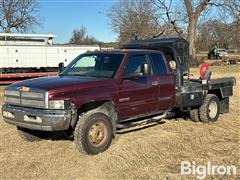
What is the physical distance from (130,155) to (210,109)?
158 inches

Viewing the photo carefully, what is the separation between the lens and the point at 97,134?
724 centimetres

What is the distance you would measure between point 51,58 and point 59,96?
25.3m

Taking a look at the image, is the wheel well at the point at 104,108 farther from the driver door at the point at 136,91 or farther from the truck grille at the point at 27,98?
the truck grille at the point at 27,98

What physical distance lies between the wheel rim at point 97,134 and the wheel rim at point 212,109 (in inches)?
156

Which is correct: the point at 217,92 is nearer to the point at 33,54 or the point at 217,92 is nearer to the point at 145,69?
the point at 145,69

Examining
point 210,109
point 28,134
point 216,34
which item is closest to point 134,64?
point 28,134

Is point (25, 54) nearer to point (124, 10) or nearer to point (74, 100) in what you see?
point (74, 100)

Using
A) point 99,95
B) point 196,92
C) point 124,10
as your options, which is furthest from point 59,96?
point 124,10

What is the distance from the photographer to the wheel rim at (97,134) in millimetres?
7148

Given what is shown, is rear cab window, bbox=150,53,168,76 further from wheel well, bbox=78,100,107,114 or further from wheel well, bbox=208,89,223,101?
wheel well, bbox=208,89,223,101

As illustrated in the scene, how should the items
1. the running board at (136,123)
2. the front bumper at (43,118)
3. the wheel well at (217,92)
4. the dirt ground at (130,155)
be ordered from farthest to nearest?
the wheel well at (217,92)
the running board at (136,123)
the front bumper at (43,118)
the dirt ground at (130,155)

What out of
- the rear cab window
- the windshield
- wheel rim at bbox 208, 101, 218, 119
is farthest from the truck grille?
wheel rim at bbox 208, 101, 218, 119

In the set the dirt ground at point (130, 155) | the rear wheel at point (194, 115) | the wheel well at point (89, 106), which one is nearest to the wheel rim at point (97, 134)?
the dirt ground at point (130, 155)

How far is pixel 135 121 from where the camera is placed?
8398mm
